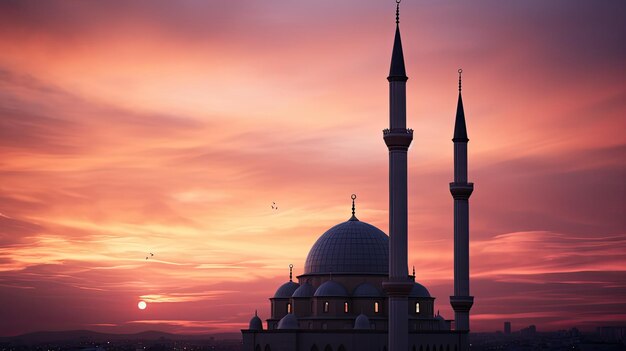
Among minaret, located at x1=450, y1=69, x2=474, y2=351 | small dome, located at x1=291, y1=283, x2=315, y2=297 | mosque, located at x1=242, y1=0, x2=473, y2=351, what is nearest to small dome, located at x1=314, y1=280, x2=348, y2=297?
mosque, located at x1=242, y1=0, x2=473, y2=351

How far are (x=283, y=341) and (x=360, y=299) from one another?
481cm

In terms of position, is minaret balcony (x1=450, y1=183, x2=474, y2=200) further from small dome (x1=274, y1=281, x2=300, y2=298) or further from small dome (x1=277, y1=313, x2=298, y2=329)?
small dome (x1=277, y1=313, x2=298, y2=329)

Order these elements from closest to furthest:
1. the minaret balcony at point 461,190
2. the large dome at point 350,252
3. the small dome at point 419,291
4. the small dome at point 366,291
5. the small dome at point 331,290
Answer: the small dome at point 331,290 → the small dome at point 366,291 → the small dome at point 419,291 → the large dome at point 350,252 → the minaret balcony at point 461,190

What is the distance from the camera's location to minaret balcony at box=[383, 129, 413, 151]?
43.2m

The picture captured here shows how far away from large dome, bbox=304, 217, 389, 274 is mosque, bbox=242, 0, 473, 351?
55mm

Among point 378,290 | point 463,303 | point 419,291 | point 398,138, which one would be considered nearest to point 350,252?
point 378,290

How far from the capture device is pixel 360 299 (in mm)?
48750

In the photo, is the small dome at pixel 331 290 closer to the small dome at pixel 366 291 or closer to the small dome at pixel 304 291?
the small dome at pixel 366 291

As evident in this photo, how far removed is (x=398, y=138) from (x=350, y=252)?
996 cm

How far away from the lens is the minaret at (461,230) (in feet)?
170

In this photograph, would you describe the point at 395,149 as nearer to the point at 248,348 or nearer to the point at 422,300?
the point at 422,300

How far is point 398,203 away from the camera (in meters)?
42.9

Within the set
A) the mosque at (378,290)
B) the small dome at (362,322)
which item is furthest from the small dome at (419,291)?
the small dome at (362,322)

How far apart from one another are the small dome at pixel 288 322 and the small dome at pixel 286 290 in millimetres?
4281
